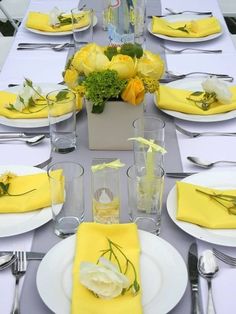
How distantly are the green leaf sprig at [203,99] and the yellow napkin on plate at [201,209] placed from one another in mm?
404

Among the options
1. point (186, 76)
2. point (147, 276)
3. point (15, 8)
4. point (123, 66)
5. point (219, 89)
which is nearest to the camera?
point (147, 276)

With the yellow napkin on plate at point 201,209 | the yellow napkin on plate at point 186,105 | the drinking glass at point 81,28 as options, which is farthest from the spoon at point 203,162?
the drinking glass at point 81,28

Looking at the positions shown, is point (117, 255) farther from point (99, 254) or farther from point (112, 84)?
point (112, 84)

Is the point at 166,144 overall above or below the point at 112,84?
below

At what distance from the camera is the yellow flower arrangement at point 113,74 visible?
135cm

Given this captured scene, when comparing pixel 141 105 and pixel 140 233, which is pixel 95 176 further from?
pixel 141 105

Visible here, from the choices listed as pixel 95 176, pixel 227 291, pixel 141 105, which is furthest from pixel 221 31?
pixel 227 291

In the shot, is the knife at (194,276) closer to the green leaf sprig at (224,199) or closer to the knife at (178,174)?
the green leaf sprig at (224,199)

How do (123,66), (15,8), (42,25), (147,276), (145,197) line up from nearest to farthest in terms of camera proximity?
(147,276)
(145,197)
(123,66)
(42,25)
(15,8)

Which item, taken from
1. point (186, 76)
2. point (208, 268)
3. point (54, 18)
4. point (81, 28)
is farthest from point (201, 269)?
point (54, 18)

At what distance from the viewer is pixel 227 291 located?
102 centimetres

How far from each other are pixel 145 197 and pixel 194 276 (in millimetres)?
194

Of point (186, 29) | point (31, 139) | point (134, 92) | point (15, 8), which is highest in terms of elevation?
point (134, 92)

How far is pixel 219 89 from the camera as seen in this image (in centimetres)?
159
